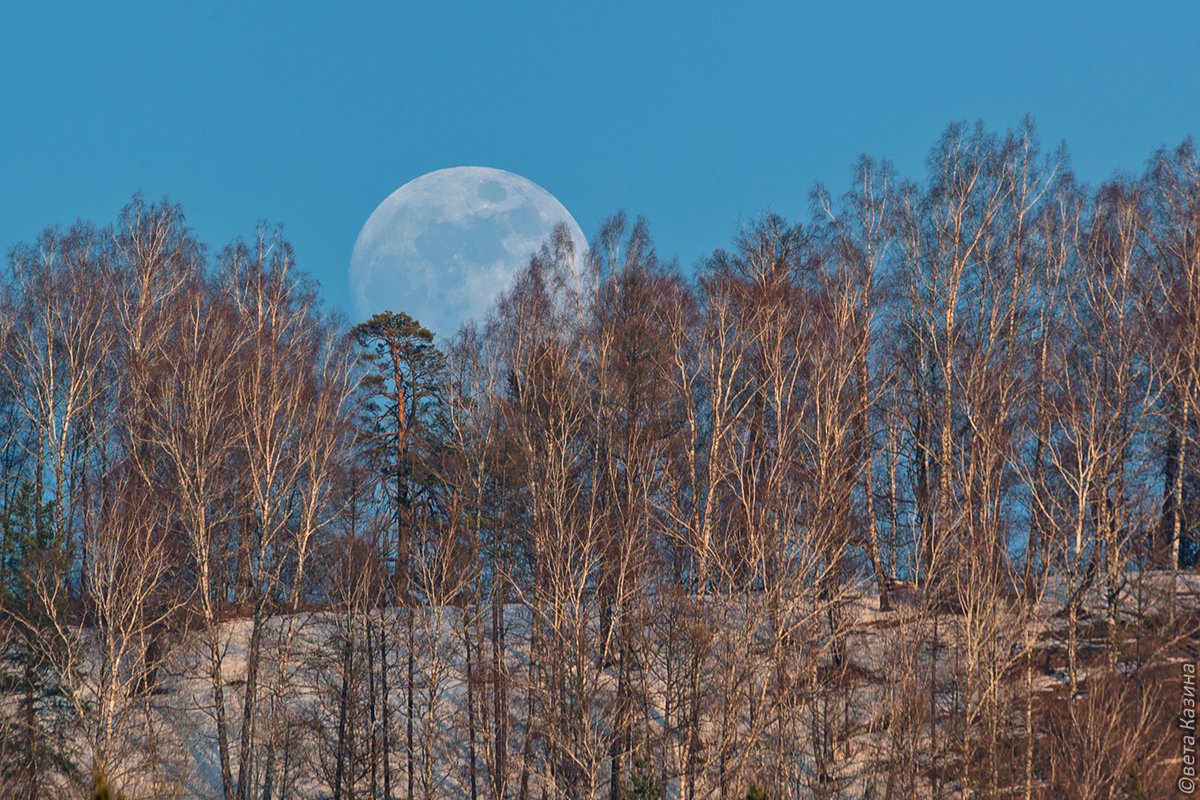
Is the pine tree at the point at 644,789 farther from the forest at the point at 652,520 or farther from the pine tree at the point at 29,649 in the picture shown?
the pine tree at the point at 29,649

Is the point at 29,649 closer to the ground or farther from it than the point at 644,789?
farther from it

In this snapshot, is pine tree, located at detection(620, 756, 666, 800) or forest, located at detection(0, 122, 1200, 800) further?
forest, located at detection(0, 122, 1200, 800)

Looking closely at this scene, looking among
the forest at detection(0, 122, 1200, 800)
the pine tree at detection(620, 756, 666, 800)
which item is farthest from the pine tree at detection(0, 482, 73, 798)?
the pine tree at detection(620, 756, 666, 800)

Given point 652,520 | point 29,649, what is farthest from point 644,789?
point 29,649

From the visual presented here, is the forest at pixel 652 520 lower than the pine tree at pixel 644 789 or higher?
higher

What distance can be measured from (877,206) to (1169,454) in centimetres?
1022

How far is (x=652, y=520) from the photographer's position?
2880cm

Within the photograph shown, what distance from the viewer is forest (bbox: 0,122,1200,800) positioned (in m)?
24.1

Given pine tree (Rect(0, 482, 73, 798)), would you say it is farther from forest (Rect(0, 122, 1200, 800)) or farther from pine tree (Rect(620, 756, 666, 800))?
pine tree (Rect(620, 756, 666, 800))

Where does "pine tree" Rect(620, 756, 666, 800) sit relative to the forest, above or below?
below

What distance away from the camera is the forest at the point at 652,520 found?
948 inches

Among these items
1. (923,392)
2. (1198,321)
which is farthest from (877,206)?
(1198,321)

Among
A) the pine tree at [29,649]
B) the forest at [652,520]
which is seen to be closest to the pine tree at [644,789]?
the forest at [652,520]

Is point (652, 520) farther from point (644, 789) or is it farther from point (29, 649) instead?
point (29, 649)
